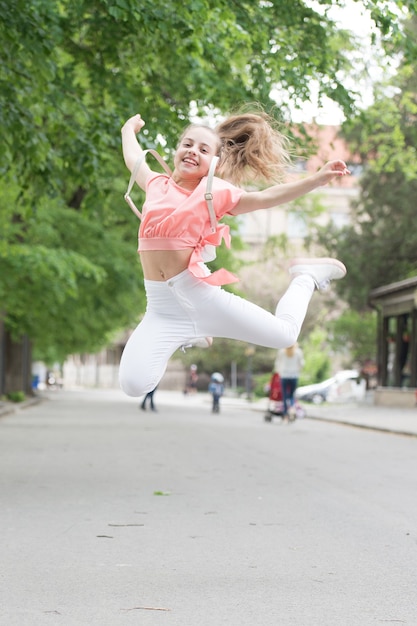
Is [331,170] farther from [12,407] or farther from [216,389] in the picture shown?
[216,389]

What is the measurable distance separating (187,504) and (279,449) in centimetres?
764

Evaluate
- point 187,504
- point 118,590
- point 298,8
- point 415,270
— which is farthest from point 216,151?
point 415,270

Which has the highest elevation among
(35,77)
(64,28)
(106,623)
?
(64,28)

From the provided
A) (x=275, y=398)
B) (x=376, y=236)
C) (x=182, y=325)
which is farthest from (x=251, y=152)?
(x=376, y=236)

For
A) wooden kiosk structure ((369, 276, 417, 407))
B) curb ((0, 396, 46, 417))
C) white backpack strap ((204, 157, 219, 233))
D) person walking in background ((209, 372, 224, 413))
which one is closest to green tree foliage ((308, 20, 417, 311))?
wooden kiosk structure ((369, 276, 417, 407))

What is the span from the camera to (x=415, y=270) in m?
43.5

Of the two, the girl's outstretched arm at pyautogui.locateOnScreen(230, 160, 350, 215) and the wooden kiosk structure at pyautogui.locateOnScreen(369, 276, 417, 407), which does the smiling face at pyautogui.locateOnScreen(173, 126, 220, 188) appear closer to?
the girl's outstretched arm at pyautogui.locateOnScreen(230, 160, 350, 215)

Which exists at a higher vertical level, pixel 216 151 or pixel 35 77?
pixel 35 77

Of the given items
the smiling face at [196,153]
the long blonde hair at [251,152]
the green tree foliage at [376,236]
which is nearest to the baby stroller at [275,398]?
the green tree foliage at [376,236]

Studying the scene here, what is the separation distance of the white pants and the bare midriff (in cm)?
4

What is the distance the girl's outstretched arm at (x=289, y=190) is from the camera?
207 inches

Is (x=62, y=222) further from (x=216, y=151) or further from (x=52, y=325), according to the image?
(x=216, y=151)

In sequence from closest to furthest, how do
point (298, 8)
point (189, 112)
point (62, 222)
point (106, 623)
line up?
point (106, 623), point (298, 8), point (189, 112), point (62, 222)

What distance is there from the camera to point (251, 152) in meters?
6.01
